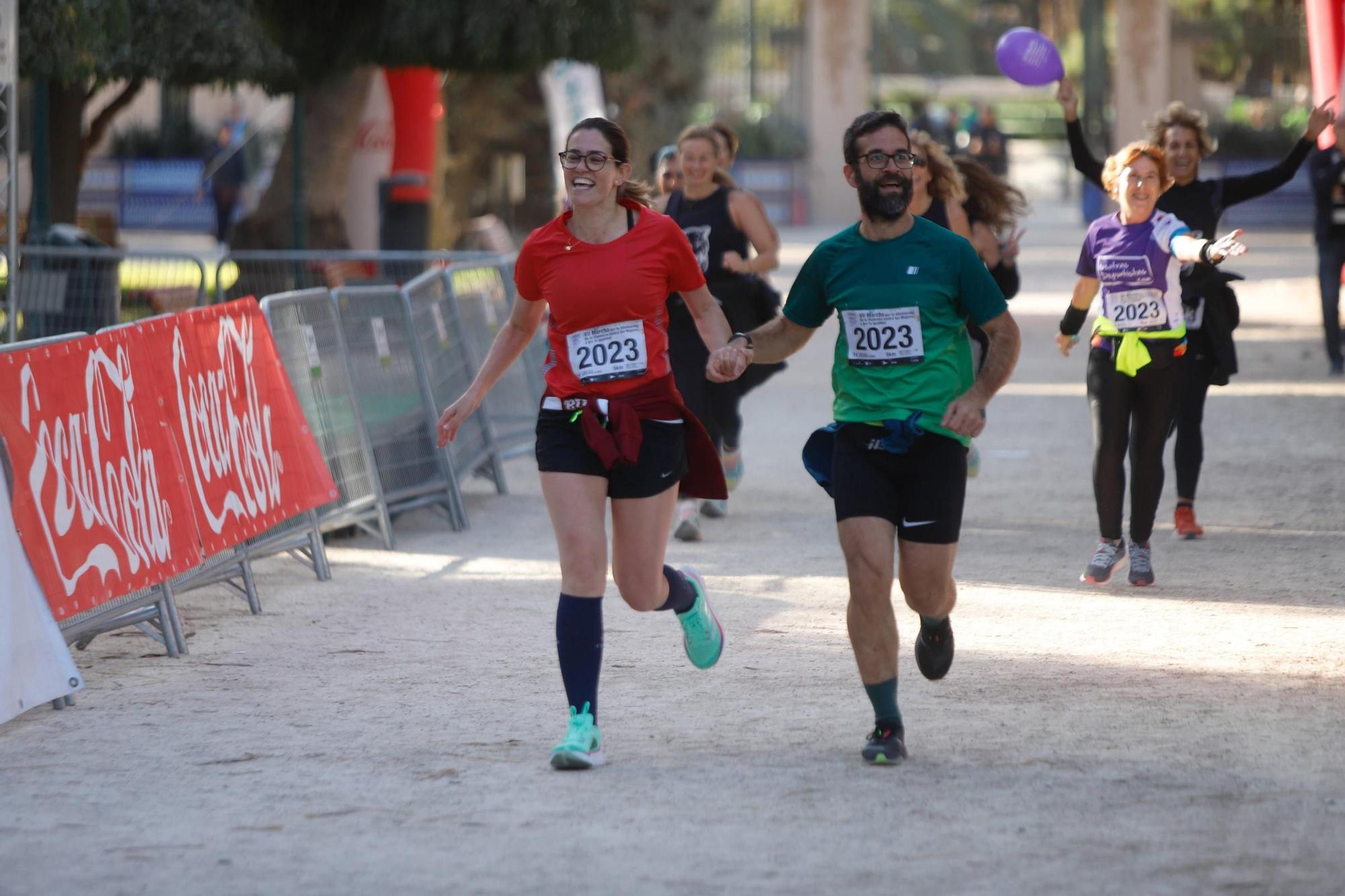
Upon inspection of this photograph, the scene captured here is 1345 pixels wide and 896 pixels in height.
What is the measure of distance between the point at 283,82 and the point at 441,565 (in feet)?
20.6

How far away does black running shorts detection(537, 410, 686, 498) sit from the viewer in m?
A: 5.58

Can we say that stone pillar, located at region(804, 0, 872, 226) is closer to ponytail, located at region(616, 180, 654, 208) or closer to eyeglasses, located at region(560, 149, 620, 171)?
ponytail, located at region(616, 180, 654, 208)

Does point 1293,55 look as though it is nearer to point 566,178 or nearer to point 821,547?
point 821,547

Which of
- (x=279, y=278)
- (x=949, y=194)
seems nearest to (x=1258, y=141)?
(x=279, y=278)

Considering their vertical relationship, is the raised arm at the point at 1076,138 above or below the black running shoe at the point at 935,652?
above

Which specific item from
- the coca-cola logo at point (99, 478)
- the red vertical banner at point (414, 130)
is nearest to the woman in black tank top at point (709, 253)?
the coca-cola logo at point (99, 478)

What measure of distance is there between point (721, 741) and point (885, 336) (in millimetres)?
1324

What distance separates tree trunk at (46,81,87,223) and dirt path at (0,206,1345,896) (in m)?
6.13

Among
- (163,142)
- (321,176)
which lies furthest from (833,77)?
(321,176)

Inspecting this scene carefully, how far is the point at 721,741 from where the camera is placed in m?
5.80

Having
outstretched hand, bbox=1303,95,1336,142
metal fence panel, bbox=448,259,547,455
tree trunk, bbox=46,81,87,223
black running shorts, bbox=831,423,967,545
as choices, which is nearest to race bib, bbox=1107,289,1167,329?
outstretched hand, bbox=1303,95,1336,142

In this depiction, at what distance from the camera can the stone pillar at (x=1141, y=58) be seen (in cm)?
3750

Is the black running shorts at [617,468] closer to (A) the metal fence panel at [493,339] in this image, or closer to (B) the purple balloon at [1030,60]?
(B) the purple balloon at [1030,60]

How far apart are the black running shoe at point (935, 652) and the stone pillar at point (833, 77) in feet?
107
